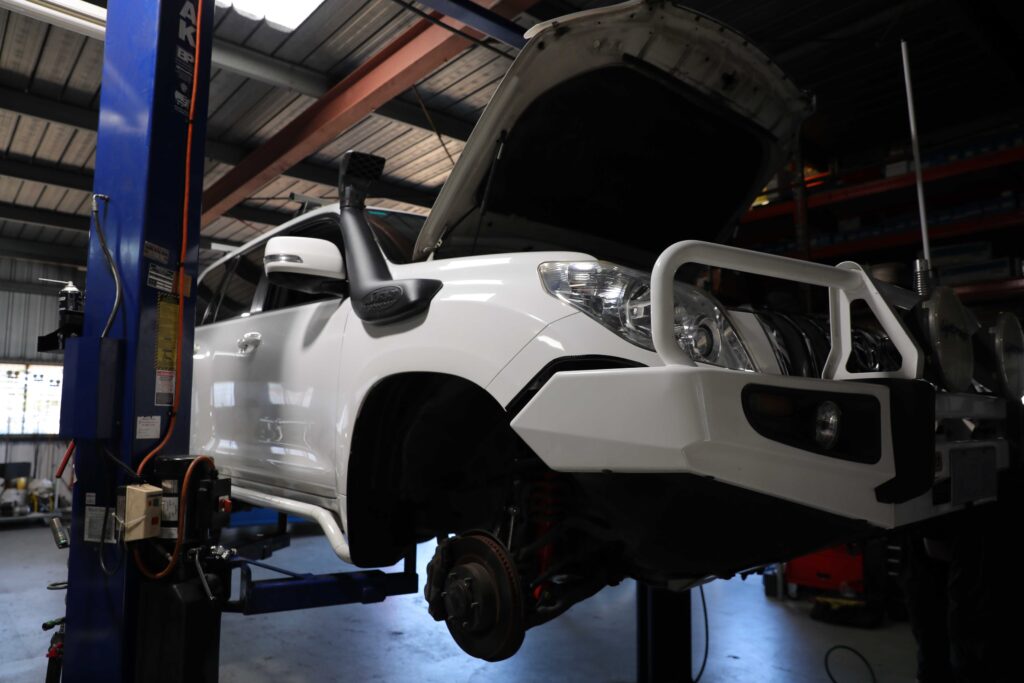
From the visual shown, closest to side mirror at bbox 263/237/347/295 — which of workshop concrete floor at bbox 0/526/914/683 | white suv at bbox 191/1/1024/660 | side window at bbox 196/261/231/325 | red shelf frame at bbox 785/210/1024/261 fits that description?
white suv at bbox 191/1/1024/660

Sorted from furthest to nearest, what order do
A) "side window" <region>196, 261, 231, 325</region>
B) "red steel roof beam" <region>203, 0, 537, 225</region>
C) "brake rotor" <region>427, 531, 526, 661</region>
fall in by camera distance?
"red steel roof beam" <region>203, 0, 537, 225</region> < "side window" <region>196, 261, 231, 325</region> < "brake rotor" <region>427, 531, 526, 661</region>

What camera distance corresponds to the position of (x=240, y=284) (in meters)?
3.15

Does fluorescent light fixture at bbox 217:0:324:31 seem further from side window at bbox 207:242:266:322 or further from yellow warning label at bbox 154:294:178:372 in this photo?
yellow warning label at bbox 154:294:178:372

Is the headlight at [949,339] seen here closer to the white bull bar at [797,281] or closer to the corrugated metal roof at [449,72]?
the white bull bar at [797,281]

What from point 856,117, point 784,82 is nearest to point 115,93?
point 784,82

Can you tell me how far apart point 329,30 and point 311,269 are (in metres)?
3.24

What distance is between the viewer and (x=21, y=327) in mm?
9641

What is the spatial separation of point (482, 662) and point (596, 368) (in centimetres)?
245

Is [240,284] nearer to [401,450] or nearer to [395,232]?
[395,232]

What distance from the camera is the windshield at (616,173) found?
1896 millimetres

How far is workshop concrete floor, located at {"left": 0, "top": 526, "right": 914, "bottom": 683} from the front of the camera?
3.07m

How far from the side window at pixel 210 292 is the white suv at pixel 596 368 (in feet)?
Answer: 2.58

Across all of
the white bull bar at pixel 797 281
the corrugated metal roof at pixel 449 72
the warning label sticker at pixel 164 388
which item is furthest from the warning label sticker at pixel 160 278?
the corrugated metal roof at pixel 449 72

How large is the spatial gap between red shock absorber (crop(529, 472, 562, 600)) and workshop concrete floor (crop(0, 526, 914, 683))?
173 cm
